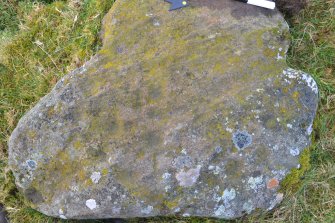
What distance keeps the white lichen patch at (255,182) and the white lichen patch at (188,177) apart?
18.1 inches

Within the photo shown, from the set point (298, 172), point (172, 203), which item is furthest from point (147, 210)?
point (298, 172)

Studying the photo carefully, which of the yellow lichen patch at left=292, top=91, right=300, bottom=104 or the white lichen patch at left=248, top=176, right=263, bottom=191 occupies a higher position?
the yellow lichen patch at left=292, top=91, right=300, bottom=104

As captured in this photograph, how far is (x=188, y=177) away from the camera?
3365 millimetres

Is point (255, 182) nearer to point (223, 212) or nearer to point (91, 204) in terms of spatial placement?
point (223, 212)

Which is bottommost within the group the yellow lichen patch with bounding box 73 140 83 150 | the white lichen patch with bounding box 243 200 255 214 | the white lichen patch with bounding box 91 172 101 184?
the white lichen patch with bounding box 243 200 255 214

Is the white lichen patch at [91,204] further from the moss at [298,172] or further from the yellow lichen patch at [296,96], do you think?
the yellow lichen patch at [296,96]

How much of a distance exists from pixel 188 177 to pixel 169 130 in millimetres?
434

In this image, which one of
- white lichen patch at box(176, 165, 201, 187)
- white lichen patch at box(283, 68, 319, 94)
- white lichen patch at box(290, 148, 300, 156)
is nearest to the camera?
white lichen patch at box(176, 165, 201, 187)

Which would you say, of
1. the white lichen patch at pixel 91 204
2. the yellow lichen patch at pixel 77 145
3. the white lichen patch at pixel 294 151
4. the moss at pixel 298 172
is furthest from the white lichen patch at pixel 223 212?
the yellow lichen patch at pixel 77 145

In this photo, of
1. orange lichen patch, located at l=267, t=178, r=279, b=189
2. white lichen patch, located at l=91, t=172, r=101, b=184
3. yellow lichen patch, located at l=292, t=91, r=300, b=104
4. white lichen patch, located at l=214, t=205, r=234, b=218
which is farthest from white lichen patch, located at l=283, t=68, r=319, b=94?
white lichen patch, located at l=91, t=172, r=101, b=184

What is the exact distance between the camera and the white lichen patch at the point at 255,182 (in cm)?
341

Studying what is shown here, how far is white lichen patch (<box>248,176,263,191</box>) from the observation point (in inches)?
134

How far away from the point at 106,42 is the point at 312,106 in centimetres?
199

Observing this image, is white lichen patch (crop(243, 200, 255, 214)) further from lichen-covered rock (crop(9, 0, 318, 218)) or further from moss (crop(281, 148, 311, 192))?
moss (crop(281, 148, 311, 192))
